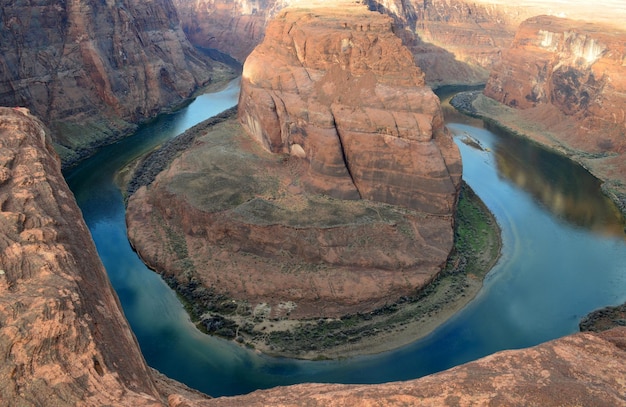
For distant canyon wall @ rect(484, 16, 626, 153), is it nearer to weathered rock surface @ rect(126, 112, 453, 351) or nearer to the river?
the river

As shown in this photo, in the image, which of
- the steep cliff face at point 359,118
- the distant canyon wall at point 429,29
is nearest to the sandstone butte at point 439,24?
the distant canyon wall at point 429,29

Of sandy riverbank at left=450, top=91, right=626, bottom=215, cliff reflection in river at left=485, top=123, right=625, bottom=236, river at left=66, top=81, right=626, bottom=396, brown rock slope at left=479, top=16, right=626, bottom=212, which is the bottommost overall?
river at left=66, top=81, right=626, bottom=396

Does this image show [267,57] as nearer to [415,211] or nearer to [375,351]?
[415,211]

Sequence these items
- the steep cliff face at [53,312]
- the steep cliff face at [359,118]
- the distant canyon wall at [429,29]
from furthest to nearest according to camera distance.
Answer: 1. the distant canyon wall at [429,29]
2. the steep cliff face at [359,118]
3. the steep cliff face at [53,312]

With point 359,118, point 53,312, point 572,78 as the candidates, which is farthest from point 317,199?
point 572,78

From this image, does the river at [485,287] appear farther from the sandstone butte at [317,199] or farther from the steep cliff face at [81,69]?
the steep cliff face at [81,69]

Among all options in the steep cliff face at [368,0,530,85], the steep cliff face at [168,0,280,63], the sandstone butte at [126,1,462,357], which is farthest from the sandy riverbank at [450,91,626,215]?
the steep cliff face at [168,0,280,63]
